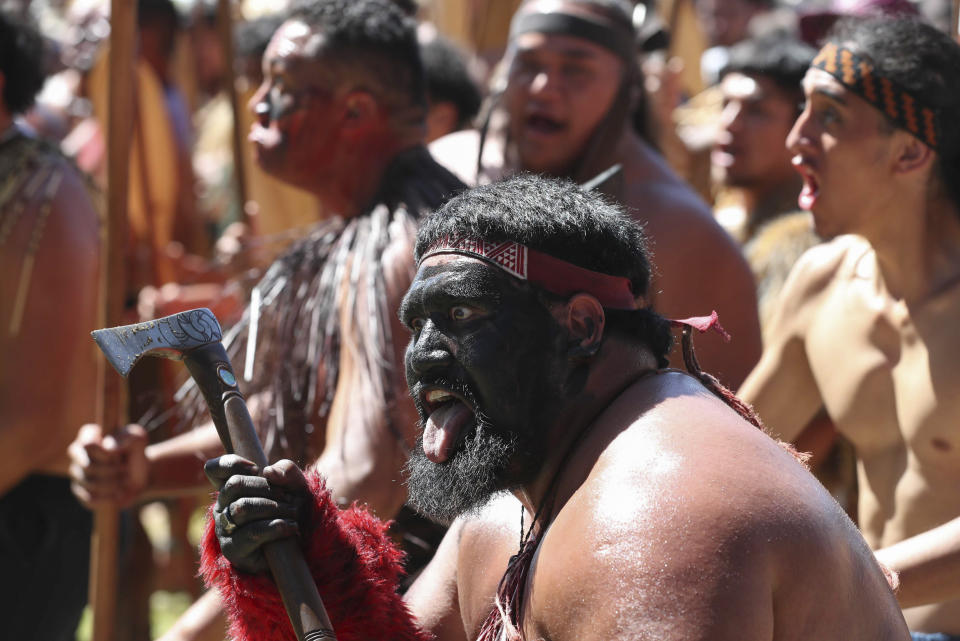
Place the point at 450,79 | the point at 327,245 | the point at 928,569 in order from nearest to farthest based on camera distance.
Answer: the point at 928,569 < the point at 327,245 < the point at 450,79

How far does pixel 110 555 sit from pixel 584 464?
1.98 m

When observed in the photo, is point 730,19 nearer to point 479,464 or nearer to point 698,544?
point 479,464

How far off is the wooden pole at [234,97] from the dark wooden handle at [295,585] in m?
3.27

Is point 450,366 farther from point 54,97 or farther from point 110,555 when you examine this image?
point 54,97

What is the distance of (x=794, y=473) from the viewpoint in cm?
189

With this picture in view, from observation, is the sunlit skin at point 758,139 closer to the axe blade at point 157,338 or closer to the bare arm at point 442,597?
the bare arm at point 442,597

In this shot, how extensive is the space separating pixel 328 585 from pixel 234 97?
3.67 m

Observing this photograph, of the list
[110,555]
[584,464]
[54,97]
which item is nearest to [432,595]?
[584,464]

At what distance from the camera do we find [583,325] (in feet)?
6.88

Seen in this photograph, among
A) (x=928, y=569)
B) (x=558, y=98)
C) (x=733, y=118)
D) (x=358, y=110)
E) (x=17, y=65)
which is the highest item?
(x=17, y=65)

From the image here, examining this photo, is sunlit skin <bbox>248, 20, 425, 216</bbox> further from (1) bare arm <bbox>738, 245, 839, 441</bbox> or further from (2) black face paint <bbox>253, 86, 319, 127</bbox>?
(1) bare arm <bbox>738, 245, 839, 441</bbox>

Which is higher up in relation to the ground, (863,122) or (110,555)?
(863,122)

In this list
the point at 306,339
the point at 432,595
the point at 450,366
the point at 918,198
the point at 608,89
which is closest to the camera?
the point at 450,366

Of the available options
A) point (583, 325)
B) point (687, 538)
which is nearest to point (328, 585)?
point (583, 325)
